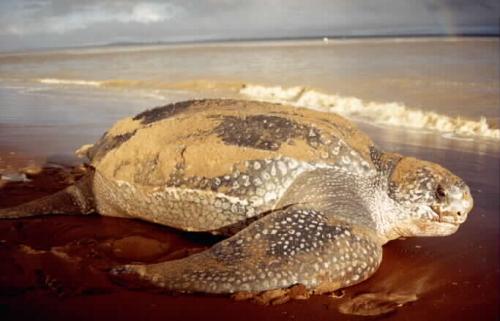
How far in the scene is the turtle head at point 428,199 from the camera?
1.78 metres

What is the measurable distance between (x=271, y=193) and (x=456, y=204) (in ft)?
2.32

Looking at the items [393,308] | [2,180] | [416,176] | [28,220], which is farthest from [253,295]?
Answer: [2,180]

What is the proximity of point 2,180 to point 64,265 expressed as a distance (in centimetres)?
139

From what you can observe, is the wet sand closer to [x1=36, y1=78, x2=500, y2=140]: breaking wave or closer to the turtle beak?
the turtle beak

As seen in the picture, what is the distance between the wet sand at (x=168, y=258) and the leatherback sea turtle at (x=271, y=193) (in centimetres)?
6

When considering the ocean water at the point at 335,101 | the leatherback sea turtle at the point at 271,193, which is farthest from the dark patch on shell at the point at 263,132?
the ocean water at the point at 335,101

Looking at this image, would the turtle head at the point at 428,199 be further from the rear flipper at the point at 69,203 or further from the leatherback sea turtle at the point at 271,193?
the rear flipper at the point at 69,203

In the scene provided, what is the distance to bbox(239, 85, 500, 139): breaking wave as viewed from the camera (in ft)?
12.5

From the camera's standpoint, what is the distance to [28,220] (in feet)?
6.85

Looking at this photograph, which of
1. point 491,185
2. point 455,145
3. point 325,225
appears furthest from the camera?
point 455,145

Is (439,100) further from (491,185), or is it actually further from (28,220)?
(28,220)

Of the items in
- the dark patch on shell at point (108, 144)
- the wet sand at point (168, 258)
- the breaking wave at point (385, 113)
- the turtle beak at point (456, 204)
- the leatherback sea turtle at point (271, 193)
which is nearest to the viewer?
the wet sand at point (168, 258)

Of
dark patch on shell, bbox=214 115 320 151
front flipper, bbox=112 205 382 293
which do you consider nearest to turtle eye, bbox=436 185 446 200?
front flipper, bbox=112 205 382 293

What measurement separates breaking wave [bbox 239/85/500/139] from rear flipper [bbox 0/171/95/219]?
110 inches
